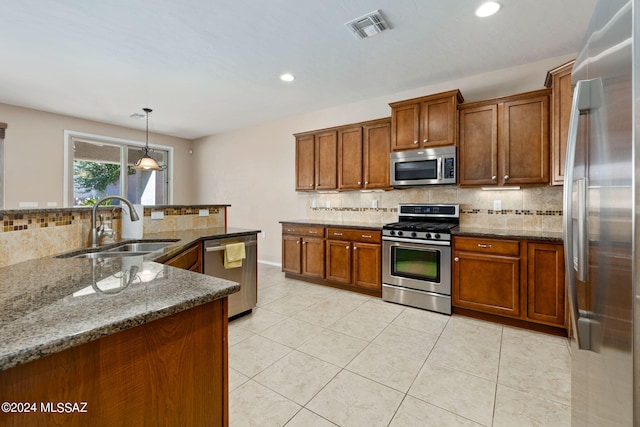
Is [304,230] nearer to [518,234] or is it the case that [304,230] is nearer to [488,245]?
[488,245]

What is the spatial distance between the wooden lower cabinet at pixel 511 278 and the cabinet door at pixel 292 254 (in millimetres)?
2111

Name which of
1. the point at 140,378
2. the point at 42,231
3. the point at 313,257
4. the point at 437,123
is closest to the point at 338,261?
the point at 313,257

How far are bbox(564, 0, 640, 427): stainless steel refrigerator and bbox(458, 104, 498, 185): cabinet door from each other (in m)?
2.15

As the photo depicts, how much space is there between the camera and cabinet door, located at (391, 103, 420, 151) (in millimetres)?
3410

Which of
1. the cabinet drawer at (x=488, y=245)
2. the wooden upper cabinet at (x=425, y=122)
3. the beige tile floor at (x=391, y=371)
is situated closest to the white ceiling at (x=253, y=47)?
the wooden upper cabinet at (x=425, y=122)

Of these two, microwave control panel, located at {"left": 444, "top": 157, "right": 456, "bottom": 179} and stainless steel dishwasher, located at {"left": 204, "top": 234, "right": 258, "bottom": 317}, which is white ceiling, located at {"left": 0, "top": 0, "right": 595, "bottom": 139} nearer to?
microwave control panel, located at {"left": 444, "top": 157, "right": 456, "bottom": 179}

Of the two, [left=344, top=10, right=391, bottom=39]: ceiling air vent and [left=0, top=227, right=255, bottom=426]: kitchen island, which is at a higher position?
[left=344, top=10, right=391, bottom=39]: ceiling air vent

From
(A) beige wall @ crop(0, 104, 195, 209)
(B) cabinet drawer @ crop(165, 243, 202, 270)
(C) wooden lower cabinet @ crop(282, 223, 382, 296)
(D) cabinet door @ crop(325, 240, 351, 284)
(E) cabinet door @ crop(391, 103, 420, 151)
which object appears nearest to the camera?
(B) cabinet drawer @ crop(165, 243, 202, 270)

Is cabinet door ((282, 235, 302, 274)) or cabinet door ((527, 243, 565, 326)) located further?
cabinet door ((282, 235, 302, 274))

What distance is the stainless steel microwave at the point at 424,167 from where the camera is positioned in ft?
10.5

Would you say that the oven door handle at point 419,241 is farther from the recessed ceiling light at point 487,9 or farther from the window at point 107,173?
the window at point 107,173

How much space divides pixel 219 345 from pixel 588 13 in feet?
11.6

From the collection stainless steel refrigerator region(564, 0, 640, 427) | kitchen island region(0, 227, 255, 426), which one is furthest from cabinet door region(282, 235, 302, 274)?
stainless steel refrigerator region(564, 0, 640, 427)

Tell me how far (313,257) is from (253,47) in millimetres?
2655
